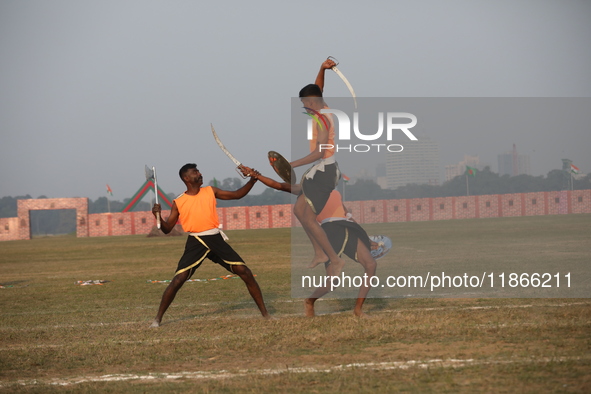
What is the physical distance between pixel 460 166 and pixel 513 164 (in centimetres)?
84

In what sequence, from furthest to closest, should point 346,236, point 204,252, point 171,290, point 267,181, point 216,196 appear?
point 216,196
point 204,252
point 171,290
point 346,236
point 267,181

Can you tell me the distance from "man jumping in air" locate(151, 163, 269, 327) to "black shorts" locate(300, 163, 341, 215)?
0.68m

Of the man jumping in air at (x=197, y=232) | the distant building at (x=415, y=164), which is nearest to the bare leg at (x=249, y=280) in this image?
the man jumping in air at (x=197, y=232)

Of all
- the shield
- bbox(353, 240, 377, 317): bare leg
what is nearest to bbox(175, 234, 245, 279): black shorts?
the shield

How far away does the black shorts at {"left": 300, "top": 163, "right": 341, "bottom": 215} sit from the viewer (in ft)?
30.8

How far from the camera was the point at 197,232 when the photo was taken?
378 inches

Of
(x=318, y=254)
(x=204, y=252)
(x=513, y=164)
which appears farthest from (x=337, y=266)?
(x=513, y=164)

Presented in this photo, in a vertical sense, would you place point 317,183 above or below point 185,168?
below

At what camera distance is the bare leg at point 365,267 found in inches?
364

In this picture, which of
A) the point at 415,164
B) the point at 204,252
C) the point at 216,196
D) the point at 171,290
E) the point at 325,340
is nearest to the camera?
the point at 325,340

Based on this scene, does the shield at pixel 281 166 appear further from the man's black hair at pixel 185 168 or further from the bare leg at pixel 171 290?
the bare leg at pixel 171 290

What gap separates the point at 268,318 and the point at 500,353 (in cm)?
372

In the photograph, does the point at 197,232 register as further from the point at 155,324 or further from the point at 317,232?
the point at 317,232

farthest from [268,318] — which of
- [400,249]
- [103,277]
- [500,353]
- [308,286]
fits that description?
[103,277]
